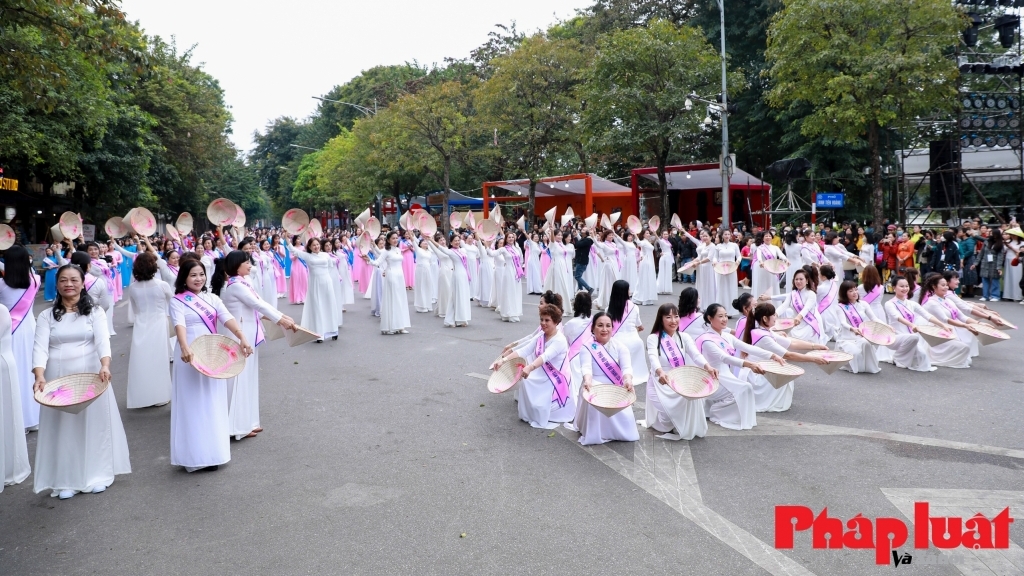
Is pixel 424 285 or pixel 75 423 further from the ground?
pixel 424 285

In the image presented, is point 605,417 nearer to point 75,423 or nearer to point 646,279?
point 75,423

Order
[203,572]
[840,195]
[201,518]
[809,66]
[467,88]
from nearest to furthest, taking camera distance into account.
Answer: [203,572], [201,518], [809,66], [840,195], [467,88]

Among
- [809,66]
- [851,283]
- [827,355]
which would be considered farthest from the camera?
[809,66]

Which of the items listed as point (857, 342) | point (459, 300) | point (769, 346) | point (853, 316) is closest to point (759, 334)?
point (769, 346)

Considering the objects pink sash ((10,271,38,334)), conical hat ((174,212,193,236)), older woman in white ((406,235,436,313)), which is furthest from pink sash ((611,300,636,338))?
older woman in white ((406,235,436,313))

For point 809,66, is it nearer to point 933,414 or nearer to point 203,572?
point 933,414

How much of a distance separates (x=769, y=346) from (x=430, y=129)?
25.2 m

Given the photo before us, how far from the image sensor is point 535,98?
26344 millimetres

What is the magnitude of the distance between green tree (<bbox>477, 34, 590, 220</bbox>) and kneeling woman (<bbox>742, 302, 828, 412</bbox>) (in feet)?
66.4

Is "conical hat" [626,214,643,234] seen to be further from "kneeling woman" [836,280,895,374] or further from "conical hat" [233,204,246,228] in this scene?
"conical hat" [233,204,246,228]

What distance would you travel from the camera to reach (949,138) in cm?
2028

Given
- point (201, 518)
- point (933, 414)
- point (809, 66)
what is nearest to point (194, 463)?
point (201, 518)

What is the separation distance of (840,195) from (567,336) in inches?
776

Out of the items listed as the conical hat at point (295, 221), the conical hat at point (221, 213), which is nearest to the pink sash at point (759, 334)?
the conical hat at point (221, 213)
